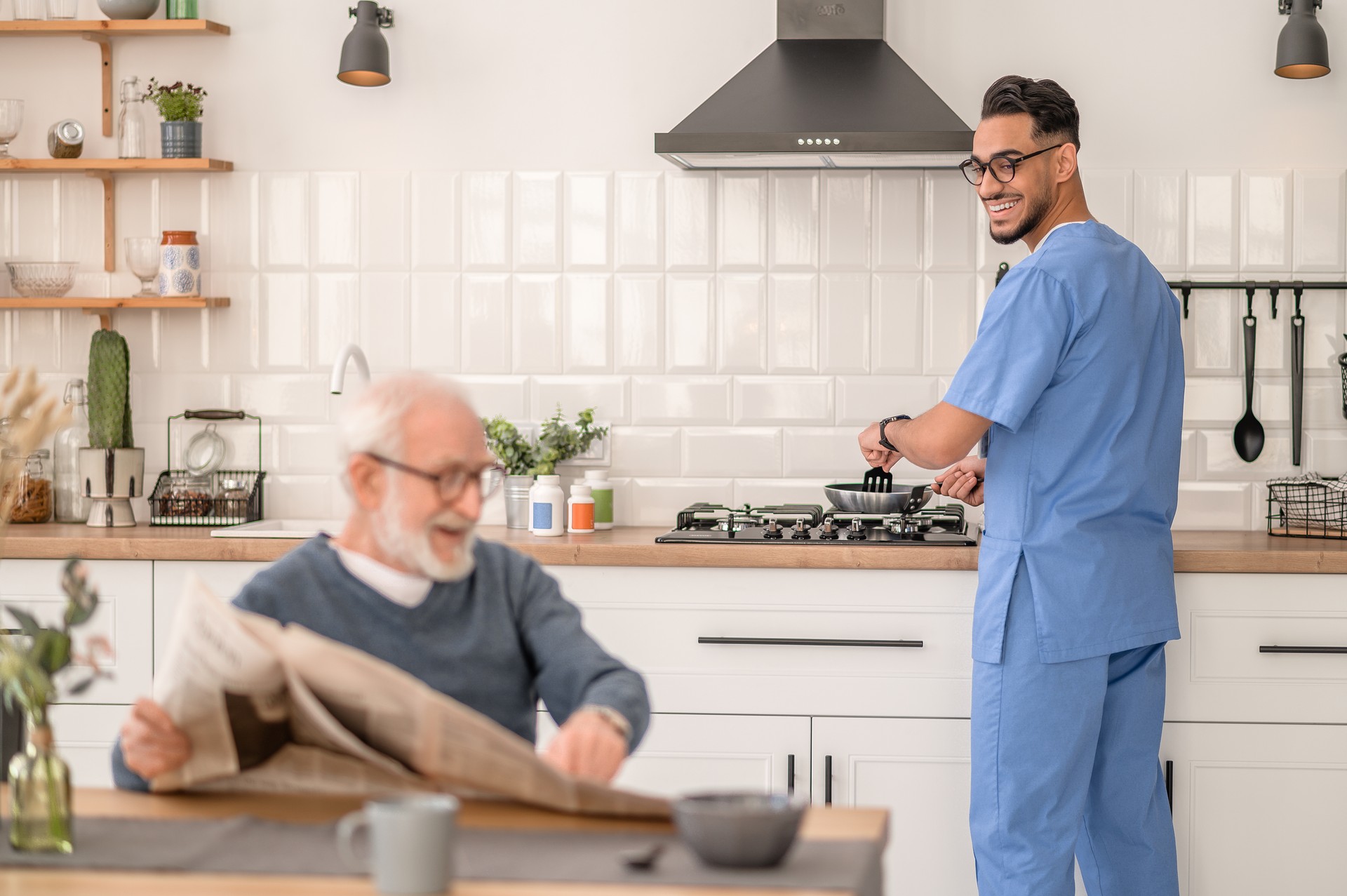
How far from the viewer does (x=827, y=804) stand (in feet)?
8.64

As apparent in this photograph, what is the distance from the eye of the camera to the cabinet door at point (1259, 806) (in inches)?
103

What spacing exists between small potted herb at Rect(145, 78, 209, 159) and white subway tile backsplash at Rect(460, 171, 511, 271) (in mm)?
681

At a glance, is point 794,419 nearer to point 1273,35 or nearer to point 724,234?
point 724,234

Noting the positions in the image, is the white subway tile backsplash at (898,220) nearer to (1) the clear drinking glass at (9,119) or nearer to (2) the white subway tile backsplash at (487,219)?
(2) the white subway tile backsplash at (487,219)

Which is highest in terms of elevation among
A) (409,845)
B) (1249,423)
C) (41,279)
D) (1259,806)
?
(41,279)

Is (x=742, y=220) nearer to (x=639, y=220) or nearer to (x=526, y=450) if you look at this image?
(x=639, y=220)

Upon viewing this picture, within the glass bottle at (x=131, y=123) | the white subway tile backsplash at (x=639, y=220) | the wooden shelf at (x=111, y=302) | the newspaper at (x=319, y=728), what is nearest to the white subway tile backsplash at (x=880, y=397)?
the white subway tile backsplash at (x=639, y=220)

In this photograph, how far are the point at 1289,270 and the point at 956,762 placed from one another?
1.56m

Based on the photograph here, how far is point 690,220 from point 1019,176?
1.14 meters

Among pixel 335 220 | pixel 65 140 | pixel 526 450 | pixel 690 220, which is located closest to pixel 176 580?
pixel 526 450

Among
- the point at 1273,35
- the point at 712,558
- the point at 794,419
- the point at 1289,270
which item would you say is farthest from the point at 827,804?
the point at 1273,35

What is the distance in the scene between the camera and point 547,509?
2.97 metres

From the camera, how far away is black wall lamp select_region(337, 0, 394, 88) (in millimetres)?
3191

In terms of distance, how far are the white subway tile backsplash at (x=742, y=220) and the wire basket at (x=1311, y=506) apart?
1359 mm
